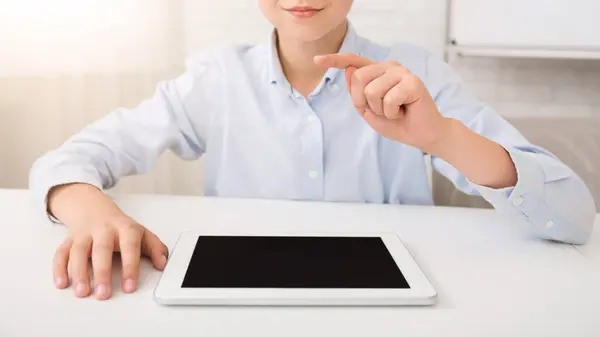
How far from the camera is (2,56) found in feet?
5.66

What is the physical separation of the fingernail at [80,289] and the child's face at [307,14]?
48 centimetres

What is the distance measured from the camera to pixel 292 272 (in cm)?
51

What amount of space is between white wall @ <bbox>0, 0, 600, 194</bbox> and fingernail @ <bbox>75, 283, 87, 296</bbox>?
53.1 inches

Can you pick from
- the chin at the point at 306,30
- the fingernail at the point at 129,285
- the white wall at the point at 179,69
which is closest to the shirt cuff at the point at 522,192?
the chin at the point at 306,30

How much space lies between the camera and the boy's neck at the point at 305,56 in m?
0.95

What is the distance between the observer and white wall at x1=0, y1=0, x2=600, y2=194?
1724mm

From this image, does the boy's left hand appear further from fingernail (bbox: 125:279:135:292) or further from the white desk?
fingernail (bbox: 125:279:135:292)

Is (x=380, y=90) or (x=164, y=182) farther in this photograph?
(x=164, y=182)

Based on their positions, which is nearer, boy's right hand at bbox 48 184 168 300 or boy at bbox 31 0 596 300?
boy's right hand at bbox 48 184 168 300

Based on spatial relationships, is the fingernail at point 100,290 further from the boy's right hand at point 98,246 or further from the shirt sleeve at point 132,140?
A: the shirt sleeve at point 132,140

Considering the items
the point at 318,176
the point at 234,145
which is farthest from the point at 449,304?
the point at 234,145

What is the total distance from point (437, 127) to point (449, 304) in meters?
0.22

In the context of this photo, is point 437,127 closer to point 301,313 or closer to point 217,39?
point 301,313

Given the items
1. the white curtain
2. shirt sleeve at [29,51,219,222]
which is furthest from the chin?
the white curtain
